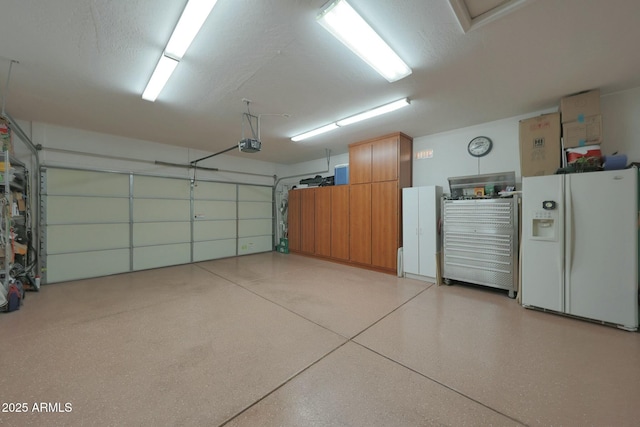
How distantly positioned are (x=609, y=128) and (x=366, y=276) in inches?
166

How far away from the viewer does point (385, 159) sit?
190 inches

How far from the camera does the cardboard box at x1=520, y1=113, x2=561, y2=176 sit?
3.24m

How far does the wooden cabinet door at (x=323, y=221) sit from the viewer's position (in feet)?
19.8

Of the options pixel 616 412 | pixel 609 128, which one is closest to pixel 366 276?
pixel 616 412

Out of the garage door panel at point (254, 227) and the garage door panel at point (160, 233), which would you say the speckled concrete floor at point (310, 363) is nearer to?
the garage door panel at point (160, 233)

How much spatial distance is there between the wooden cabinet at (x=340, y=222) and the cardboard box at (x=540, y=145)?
10.7 feet

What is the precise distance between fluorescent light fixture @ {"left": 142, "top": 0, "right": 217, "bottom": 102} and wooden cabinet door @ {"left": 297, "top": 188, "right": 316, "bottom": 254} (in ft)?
13.9

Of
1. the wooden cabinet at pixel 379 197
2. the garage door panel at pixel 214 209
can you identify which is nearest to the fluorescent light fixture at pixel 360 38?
the wooden cabinet at pixel 379 197

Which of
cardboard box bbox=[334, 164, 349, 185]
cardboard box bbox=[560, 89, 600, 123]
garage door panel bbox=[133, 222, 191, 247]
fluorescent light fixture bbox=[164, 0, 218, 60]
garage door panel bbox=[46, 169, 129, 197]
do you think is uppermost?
fluorescent light fixture bbox=[164, 0, 218, 60]

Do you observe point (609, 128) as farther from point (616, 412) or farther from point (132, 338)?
point (132, 338)

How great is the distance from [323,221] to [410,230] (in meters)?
2.40

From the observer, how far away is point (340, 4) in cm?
170

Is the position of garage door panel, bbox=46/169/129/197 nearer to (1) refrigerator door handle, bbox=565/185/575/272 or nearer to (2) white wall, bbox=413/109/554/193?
(2) white wall, bbox=413/109/554/193

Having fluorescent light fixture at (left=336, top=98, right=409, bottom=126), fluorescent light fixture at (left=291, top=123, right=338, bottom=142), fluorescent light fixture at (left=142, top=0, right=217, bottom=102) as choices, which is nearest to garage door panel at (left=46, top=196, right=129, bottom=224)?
fluorescent light fixture at (left=142, top=0, right=217, bottom=102)
